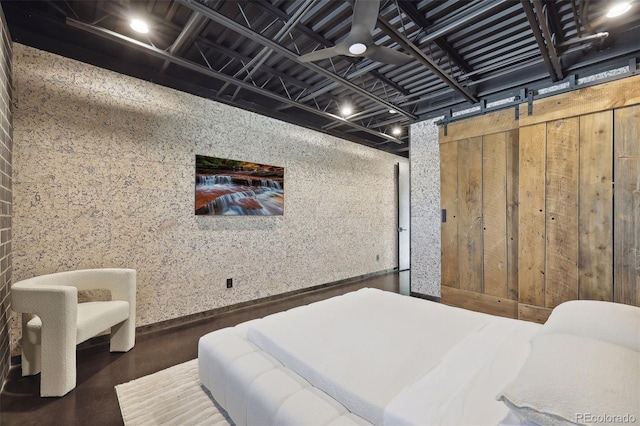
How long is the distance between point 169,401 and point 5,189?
6.78ft

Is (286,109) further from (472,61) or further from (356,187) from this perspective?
(472,61)

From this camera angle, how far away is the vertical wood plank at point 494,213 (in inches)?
128

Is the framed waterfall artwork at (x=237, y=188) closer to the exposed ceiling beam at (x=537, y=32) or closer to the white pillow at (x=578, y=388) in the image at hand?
the exposed ceiling beam at (x=537, y=32)

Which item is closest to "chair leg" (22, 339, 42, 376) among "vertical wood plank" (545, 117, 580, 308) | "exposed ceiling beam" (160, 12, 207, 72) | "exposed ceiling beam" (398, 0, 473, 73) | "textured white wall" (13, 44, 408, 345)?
"textured white wall" (13, 44, 408, 345)

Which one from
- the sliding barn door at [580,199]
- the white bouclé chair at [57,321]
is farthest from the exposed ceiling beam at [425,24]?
the white bouclé chair at [57,321]

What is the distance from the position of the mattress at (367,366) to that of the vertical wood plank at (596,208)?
1.61 meters

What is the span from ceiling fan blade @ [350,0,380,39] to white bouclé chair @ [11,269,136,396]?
2.76 meters

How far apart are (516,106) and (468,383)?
332cm

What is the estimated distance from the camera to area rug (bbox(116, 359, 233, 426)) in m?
1.67

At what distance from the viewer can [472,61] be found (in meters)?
3.20

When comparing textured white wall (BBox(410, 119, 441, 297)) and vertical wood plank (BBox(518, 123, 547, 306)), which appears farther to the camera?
textured white wall (BBox(410, 119, 441, 297))

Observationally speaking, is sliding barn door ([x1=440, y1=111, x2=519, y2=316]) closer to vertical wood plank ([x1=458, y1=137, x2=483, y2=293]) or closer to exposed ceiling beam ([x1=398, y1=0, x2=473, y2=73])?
vertical wood plank ([x1=458, y1=137, x2=483, y2=293])

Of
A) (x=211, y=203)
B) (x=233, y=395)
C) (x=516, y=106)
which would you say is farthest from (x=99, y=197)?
(x=516, y=106)

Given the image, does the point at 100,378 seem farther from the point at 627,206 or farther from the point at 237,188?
the point at 627,206
